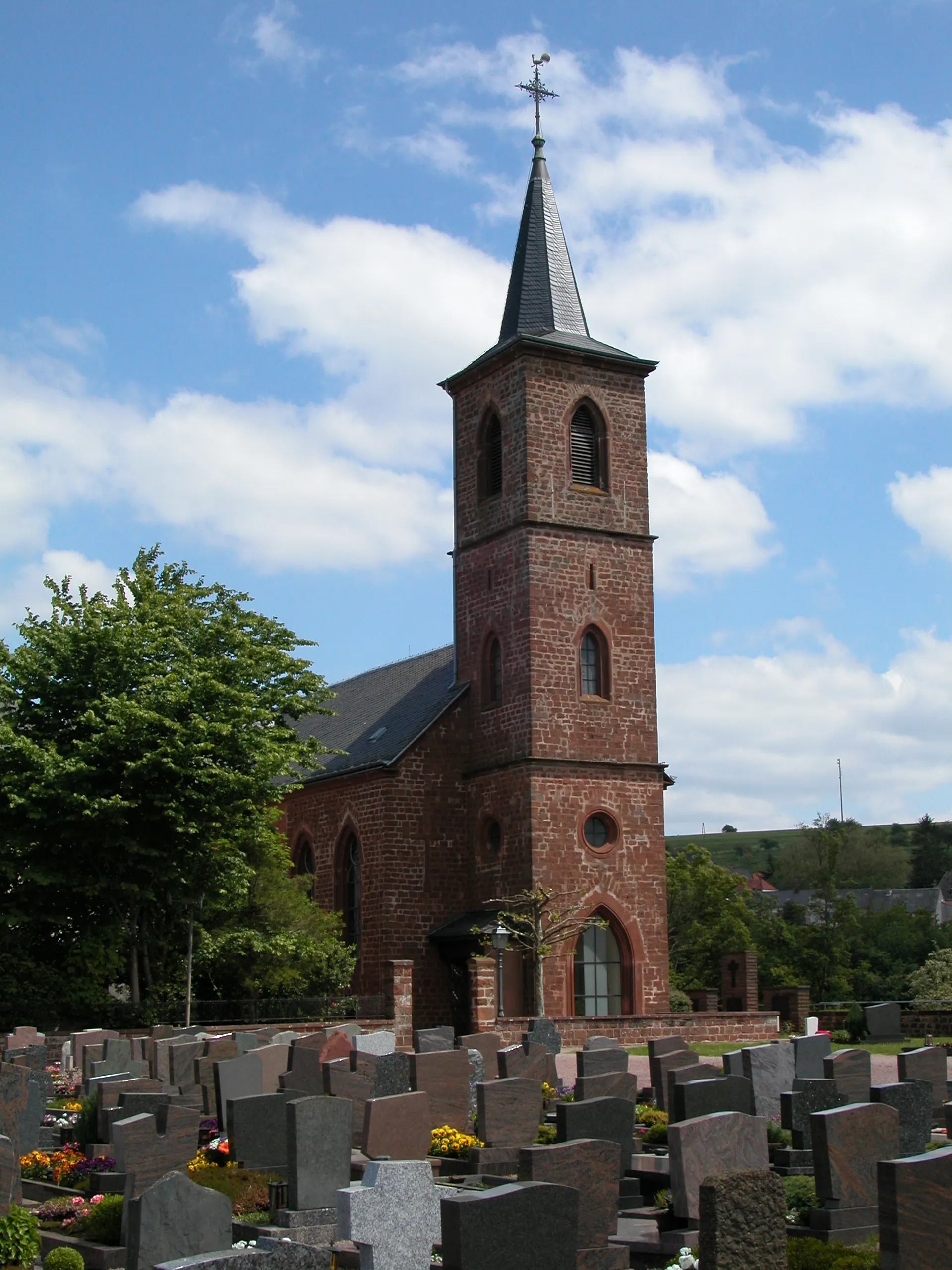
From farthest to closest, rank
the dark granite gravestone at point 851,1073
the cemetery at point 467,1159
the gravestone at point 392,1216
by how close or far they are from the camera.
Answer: the dark granite gravestone at point 851,1073 < the gravestone at point 392,1216 < the cemetery at point 467,1159

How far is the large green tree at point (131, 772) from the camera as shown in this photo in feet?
95.7

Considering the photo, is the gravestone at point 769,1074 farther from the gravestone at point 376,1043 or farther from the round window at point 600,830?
the round window at point 600,830

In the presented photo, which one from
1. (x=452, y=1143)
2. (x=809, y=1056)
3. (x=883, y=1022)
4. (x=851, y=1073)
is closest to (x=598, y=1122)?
(x=452, y=1143)

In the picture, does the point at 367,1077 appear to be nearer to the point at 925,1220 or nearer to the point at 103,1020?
the point at 925,1220

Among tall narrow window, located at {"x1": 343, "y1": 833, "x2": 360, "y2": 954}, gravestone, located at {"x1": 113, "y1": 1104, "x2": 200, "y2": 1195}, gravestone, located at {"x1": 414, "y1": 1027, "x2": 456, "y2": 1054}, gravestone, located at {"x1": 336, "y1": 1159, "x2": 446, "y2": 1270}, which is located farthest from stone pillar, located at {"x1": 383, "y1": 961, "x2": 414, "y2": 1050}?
gravestone, located at {"x1": 336, "y1": 1159, "x2": 446, "y2": 1270}

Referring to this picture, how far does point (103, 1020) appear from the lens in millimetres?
29922

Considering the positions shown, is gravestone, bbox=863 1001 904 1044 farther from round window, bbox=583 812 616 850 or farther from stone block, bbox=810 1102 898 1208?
stone block, bbox=810 1102 898 1208

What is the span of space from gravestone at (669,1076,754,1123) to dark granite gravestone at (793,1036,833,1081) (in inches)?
139

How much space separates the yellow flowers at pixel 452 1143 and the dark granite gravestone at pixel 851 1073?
3.73m

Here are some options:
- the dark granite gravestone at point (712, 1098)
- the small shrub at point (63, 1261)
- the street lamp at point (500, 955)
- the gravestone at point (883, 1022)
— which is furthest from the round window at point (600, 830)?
the small shrub at point (63, 1261)

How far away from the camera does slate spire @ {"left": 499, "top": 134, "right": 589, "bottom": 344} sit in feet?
125

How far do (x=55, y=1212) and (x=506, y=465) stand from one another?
25169 mm

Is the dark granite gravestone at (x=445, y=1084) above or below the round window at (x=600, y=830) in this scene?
below

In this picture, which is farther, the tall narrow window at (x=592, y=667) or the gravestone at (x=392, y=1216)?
the tall narrow window at (x=592, y=667)
